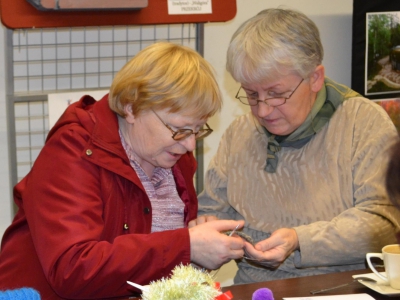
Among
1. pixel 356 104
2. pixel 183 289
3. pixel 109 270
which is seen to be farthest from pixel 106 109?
pixel 183 289

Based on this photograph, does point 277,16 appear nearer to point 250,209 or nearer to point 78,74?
point 250,209

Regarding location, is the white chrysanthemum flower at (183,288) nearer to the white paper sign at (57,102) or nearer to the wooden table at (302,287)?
the wooden table at (302,287)

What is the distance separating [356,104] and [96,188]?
2.91 ft

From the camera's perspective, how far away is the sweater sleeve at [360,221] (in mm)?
1944

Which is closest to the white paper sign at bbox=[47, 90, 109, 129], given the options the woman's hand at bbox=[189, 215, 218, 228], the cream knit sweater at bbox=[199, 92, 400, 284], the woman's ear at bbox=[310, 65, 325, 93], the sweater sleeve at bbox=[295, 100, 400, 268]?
the cream knit sweater at bbox=[199, 92, 400, 284]

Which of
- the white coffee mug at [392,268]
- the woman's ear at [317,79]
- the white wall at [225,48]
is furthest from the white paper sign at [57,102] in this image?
the white coffee mug at [392,268]

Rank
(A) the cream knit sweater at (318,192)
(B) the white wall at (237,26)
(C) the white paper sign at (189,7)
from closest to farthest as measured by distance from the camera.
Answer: (A) the cream knit sweater at (318,192) < (C) the white paper sign at (189,7) < (B) the white wall at (237,26)

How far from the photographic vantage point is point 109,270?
1672 mm

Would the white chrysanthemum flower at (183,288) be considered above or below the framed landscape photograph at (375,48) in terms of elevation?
below

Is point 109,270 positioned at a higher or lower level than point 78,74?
lower

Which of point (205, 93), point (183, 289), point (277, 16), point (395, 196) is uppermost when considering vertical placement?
point (277, 16)

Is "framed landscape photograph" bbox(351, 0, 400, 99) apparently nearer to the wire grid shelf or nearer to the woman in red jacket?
the wire grid shelf

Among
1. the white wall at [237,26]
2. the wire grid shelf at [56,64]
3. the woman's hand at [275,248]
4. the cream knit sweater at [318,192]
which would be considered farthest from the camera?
the white wall at [237,26]

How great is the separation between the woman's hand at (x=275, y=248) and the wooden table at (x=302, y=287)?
0.18 m
